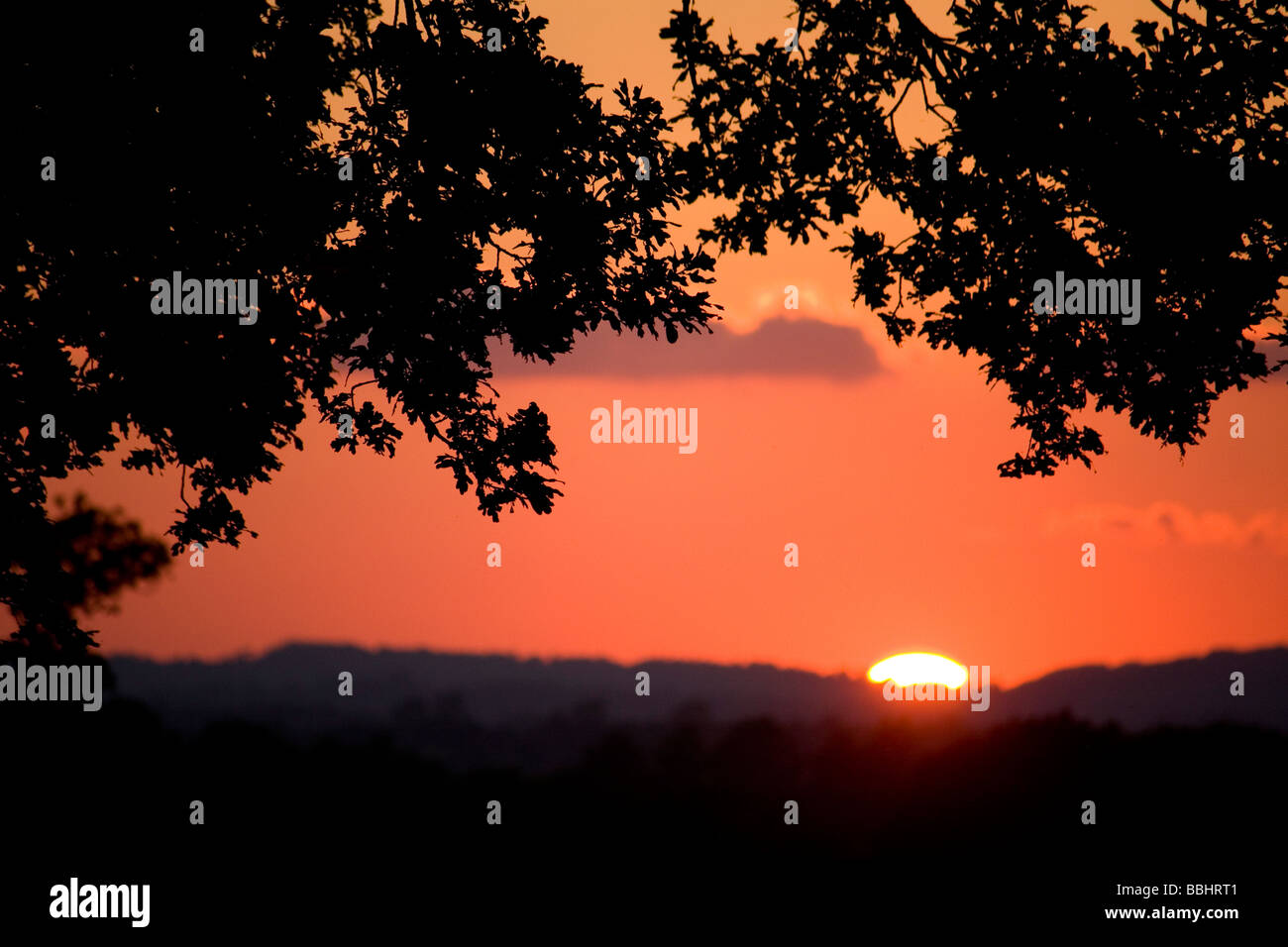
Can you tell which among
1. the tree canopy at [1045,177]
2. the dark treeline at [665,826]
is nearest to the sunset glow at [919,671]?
the tree canopy at [1045,177]

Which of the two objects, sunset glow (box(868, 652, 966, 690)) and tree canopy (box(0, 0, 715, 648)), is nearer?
tree canopy (box(0, 0, 715, 648))

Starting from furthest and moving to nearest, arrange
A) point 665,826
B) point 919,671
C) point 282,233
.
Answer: point 665,826, point 919,671, point 282,233

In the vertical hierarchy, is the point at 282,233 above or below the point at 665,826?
above

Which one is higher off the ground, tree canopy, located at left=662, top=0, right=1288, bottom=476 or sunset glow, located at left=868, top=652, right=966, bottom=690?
tree canopy, located at left=662, top=0, right=1288, bottom=476

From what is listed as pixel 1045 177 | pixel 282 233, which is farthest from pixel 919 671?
pixel 282 233

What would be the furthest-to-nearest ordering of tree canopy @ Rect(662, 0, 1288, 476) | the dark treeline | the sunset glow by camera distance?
the dark treeline, the sunset glow, tree canopy @ Rect(662, 0, 1288, 476)

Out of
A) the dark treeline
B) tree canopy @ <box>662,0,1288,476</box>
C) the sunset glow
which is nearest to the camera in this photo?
tree canopy @ <box>662,0,1288,476</box>

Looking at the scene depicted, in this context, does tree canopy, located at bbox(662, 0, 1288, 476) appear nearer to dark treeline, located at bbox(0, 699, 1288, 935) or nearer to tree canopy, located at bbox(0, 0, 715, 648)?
tree canopy, located at bbox(0, 0, 715, 648)

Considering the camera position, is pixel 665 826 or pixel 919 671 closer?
pixel 919 671

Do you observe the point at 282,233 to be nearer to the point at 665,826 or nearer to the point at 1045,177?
the point at 1045,177

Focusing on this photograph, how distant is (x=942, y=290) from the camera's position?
384 inches

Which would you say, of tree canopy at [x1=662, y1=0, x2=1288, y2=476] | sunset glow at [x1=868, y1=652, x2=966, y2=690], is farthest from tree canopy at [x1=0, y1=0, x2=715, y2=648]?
sunset glow at [x1=868, y1=652, x2=966, y2=690]
